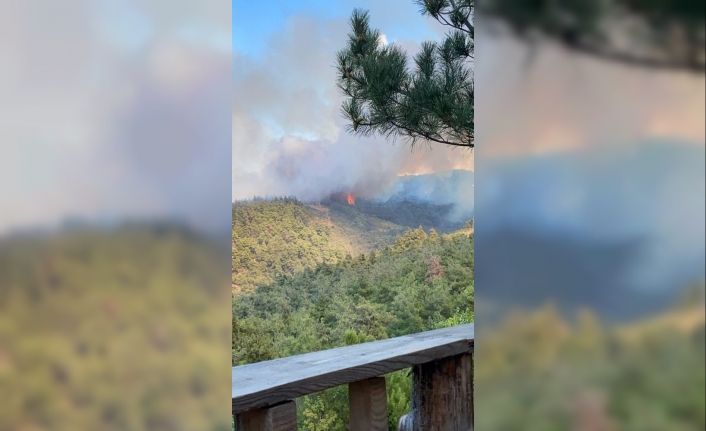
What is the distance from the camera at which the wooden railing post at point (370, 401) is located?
5.16ft

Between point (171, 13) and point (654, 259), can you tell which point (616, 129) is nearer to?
point (654, 259)

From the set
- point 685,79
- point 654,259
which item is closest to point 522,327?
point 654,259

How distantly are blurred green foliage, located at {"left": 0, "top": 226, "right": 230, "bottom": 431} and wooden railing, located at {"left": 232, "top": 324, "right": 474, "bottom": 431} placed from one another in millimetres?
586

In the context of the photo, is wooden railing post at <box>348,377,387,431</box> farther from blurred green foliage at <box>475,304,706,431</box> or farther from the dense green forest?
the dense green forest

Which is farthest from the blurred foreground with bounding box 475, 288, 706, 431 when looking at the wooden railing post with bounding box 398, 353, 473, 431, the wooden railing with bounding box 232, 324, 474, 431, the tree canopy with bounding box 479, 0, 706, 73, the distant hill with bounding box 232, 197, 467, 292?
the distant hill with bounding box 232, 197, 467, 292

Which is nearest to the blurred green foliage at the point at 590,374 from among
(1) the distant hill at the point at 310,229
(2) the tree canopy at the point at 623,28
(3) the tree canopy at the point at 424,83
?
(2) the tree canopy at the point at 623,28

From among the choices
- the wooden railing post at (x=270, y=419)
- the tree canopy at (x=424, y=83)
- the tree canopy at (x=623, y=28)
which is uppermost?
the tree canopy at (x=424, y=83)

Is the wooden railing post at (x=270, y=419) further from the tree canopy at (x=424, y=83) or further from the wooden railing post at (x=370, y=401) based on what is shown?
the tree canopy at (x=424, y=83)

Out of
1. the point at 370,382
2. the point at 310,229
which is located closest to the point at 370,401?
the point at 370,382

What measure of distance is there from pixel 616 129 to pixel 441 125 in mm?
2113

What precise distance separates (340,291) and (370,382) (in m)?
2.63

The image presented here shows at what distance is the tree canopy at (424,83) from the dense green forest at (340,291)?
1.41m

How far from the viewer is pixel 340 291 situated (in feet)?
13.8

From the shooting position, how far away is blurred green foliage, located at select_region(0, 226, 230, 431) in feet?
1.66
